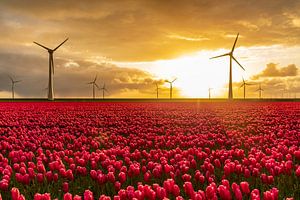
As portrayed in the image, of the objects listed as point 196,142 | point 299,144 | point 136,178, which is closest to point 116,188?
point 136,178

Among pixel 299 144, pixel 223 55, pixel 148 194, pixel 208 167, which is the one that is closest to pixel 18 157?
pixel 208 167

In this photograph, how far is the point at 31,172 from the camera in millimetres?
7891

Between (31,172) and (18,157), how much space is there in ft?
8.42

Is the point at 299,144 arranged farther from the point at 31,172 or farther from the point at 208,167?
the point at 31,172

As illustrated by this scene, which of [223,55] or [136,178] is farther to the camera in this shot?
[223,55]

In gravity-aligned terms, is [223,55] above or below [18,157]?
above

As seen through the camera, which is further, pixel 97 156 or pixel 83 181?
pixel 97 156

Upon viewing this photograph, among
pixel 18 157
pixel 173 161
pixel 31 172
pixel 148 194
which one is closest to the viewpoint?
pixel 148 194

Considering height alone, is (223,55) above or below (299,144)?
above

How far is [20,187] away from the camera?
7957mm

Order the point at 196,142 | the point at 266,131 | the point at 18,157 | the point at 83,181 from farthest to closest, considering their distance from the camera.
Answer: the point at 266,131 < the point at 196,142 < the point at 18,157 < the point at 83,181

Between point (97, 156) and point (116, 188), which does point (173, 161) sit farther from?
point (116, 188)

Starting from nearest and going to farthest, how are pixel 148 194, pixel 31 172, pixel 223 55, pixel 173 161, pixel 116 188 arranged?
pixel 148 194 → pixel 116 188 → pixel 31 172 → pixel 173 161 → pixel 223 55

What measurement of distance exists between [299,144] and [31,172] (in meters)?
9.71
